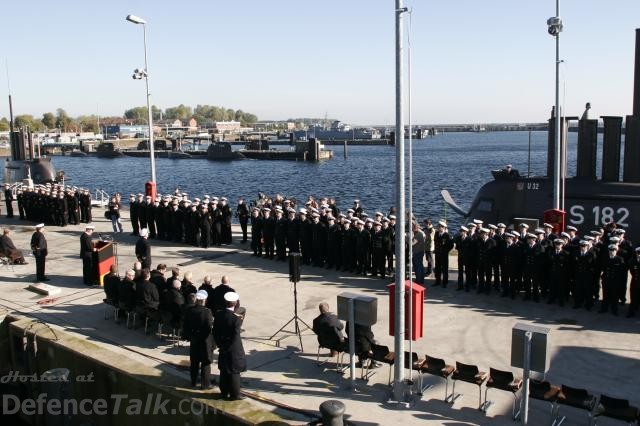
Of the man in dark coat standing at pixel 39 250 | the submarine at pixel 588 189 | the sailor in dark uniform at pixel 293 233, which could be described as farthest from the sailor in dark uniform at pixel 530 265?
the man in dark coat standing at pixel 39 250

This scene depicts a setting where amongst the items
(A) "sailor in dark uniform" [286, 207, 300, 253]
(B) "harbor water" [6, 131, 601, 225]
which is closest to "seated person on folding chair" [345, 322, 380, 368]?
(A) "sailor in dark uniform" [286, 207, 300, 253]

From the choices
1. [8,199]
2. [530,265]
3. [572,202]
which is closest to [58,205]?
[8,199]

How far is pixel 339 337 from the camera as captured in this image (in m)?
10.7

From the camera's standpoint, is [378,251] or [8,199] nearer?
[378,251]

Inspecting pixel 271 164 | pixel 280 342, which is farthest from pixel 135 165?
pixel 280 342

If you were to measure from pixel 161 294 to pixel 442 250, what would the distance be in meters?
7.27

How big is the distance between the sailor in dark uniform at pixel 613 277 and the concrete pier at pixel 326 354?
340mm

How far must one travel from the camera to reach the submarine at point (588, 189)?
16.8 m

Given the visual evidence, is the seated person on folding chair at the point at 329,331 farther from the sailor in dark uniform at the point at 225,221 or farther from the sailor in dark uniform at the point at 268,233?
the sailor in dark uniform at the point at 225,221

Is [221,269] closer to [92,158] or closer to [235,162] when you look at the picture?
[235,162]

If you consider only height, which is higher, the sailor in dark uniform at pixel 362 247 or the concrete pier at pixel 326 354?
the sailor in dark uniform at pixel 362 247

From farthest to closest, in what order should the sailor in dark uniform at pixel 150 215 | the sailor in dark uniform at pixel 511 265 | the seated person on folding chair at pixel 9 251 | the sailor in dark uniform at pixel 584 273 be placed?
the sailor in dark uniform at pixel 150 215
the seated person on folding chair at pixel 9 251
the sailor in dark uniform at pixel 511 265
the sailor in dark uniform at pixel 584 273

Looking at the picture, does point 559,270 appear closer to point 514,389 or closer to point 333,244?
point 514,389

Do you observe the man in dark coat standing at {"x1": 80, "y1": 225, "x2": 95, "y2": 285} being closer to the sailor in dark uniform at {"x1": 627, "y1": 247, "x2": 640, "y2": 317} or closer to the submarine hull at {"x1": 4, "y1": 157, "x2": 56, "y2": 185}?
the sailor in dark uniform at {"x1": 627, "y1": 247, "x2": 640, "y2": 317}
